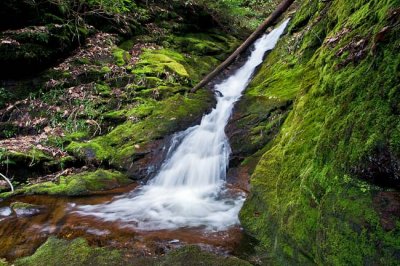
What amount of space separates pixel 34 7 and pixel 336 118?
391 inches

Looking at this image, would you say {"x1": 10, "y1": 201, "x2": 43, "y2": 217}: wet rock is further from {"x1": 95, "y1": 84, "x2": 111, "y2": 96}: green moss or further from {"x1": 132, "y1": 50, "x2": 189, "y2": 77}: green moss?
{"x1": 132, "y1": 50, "x2": 189, "y2": 77}: green moss

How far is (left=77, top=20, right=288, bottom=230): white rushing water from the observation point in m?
5.36

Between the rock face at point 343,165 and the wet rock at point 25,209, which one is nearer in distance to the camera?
the rock face at point 343,165

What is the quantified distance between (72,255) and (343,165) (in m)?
3.09

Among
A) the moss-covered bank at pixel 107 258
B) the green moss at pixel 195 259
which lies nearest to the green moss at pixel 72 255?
the moss-covered bank at pixel 107 258

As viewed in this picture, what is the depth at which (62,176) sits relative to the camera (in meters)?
7.09

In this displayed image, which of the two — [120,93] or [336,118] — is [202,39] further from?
[336,118]

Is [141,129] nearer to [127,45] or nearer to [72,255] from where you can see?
[72,255]

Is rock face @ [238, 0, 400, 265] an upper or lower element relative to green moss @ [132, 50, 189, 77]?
lower

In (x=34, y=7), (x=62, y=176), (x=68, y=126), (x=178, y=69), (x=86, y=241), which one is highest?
(x=34, y=7)

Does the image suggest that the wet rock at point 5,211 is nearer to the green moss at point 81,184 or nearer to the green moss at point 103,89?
the green moss at point 81,184

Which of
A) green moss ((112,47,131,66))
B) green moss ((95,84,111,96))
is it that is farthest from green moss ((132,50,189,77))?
green moss ((95,84,111,96))

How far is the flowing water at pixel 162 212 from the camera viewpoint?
178 inches

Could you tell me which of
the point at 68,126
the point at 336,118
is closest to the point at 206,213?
the point at 336,118
